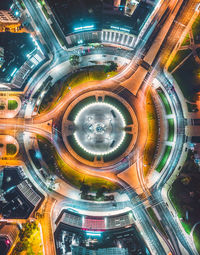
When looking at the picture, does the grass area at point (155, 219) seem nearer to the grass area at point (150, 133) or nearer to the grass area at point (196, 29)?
the grass area at point (150, 133)

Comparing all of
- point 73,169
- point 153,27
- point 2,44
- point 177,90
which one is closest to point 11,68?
point 2,44

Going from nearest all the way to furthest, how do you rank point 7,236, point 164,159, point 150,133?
point 7,236 < point 164,159 < point 150,133

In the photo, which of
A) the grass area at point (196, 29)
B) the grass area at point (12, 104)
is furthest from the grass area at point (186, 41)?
the grass area at point (12, 104)

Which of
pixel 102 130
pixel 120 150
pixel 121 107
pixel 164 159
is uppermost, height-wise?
pixel 121 107

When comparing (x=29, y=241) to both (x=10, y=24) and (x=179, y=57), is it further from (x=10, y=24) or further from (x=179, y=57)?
(x=179, y=57)

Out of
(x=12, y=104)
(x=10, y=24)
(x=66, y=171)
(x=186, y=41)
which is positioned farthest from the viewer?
(x=66, y=171)

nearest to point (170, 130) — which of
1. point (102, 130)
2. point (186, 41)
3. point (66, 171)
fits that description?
point (102, 130)

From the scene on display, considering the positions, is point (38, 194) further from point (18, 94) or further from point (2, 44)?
point (2, 44)
